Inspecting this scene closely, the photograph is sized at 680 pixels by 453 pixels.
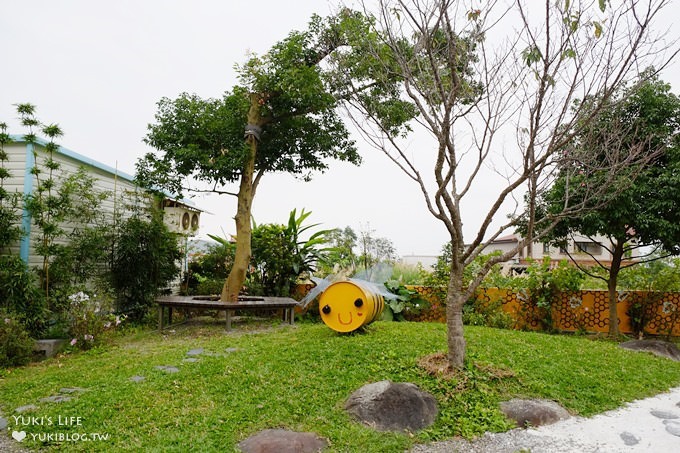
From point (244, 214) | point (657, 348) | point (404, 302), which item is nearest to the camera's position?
point (657, 348)

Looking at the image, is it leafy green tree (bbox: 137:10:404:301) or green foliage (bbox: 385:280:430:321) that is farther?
green foliage (bbox: 385:280:430:321)

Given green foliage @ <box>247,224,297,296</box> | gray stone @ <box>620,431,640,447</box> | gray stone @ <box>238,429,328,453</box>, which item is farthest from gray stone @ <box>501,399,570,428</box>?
green foliage @ <box>247,224,297,296</box>

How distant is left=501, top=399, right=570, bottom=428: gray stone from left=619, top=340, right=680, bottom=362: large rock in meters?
3.51

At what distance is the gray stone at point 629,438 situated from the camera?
366cm

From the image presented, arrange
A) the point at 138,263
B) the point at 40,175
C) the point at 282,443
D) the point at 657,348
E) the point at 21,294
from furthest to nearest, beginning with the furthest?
the point at 138,263
the point at 40,175
the point at 657,348
the point at 21,294
the point at 282,443

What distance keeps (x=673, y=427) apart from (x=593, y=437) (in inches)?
32.8

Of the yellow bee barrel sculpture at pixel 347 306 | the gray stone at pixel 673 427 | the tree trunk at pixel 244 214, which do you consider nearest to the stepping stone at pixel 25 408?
the yellow bee barrel sculpture at pixel 347 306

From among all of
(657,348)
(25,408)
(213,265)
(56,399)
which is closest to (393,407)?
(56,399)

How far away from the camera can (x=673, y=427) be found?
157 inches

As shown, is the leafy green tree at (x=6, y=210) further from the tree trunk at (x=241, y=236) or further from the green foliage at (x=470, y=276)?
the green foliage at (x=470, y=276)

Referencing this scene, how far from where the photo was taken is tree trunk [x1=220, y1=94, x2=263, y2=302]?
8.21 m

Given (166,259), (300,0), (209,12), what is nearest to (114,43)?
(209,12)

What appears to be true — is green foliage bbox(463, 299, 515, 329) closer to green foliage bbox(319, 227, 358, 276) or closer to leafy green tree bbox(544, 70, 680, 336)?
leafy green tree bbox(544, 70, 680, 336)

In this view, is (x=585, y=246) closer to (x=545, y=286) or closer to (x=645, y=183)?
(x=545, y=286)
